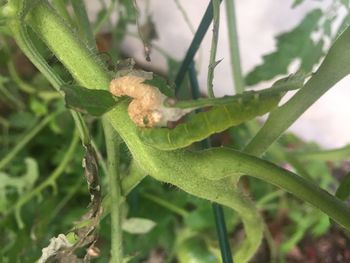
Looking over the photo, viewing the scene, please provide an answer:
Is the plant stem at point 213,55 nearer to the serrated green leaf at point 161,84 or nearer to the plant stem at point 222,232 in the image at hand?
the serrated green leaf at point 161,84

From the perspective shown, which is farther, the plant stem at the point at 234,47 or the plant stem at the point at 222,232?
the plant stem at the point at 234,47

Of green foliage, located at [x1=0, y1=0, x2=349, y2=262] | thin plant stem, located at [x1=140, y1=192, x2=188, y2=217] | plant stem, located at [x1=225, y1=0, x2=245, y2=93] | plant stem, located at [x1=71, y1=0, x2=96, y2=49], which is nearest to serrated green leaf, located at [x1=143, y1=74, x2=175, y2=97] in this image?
green foliage, located at [x1=0, y1=0, x2=349, y2=262]

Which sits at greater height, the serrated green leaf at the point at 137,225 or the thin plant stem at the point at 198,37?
the thin plant stem at the point at 198,37

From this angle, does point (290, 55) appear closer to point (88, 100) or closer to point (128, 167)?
point (128, 167)

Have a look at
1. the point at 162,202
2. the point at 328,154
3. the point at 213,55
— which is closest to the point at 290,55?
the point at 328,154

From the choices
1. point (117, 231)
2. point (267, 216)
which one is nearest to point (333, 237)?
point (267, 216)

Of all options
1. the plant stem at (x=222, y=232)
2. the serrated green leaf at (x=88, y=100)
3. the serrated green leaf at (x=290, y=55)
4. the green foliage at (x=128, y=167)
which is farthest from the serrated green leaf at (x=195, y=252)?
the serrated green leaf at (x=88, y=100)

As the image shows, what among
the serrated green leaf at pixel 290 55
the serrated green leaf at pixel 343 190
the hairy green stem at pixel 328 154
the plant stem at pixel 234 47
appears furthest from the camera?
the serrated green leaf at pixel 290 55
